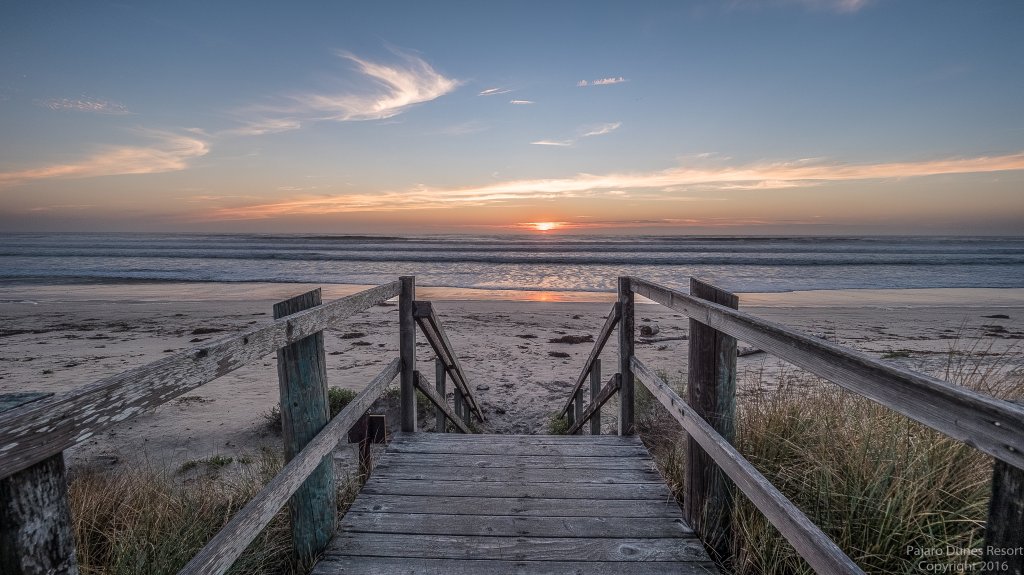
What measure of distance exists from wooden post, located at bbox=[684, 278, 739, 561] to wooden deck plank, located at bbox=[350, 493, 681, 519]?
29 cm

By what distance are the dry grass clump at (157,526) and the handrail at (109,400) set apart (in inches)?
56.7

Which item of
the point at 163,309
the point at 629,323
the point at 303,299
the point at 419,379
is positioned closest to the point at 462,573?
the point at 303,299

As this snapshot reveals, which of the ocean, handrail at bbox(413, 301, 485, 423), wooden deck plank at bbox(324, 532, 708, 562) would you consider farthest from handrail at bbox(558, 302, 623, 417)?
the ocean

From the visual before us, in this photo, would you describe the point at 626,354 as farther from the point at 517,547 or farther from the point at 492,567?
the point at 492,567

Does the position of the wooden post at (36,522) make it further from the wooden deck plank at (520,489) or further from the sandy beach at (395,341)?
the sandy beach at (395,341)

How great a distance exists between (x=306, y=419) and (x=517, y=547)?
50.7 inches

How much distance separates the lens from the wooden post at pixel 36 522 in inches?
38.6

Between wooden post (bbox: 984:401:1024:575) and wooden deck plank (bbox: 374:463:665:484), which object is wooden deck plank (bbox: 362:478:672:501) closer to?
wooden deck plank (bbox: 374:463:665:484)

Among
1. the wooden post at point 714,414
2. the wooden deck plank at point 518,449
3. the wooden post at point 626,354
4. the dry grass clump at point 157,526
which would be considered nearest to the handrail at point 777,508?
the wooden post at point 714,414

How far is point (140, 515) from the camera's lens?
9.57 ft

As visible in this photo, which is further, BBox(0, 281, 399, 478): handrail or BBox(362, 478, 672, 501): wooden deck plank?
BBox(362, 478, 672, 501): wooden deck plank

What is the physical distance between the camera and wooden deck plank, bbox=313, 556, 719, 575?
7.88ft

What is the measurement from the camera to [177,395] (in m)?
1.37

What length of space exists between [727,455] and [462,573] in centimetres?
137
